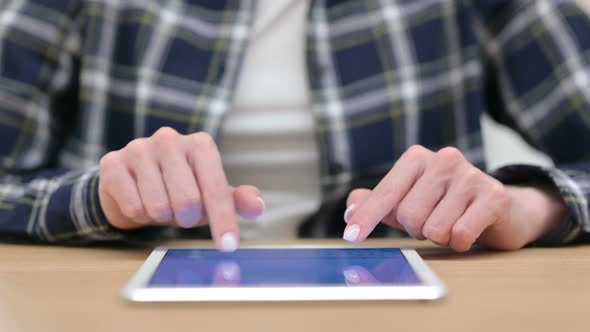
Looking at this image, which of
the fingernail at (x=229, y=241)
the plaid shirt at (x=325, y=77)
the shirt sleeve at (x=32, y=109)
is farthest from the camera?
the plaid shirt at (x=325, y=77)

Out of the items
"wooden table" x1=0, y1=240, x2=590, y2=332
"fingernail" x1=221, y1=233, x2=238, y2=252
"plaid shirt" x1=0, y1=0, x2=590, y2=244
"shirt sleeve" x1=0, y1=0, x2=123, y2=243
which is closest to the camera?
"wooden table" x1=0, y1=240, x2=590, y2=332

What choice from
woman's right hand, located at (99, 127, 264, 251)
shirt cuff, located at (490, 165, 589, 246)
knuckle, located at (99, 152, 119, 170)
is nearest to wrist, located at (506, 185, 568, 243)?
shirt cuff, located at (490, 165, 589, 246)

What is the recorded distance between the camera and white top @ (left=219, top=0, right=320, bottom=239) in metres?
0.73

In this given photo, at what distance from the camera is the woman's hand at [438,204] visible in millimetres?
453

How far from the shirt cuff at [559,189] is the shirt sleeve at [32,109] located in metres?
0.43

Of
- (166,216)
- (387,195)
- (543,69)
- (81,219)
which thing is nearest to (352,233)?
(387,195)

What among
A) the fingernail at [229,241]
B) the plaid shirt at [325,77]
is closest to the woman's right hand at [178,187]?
the fingernail at [229,241]

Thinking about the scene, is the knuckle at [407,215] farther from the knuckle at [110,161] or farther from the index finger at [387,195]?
the knuckle at [110,161]

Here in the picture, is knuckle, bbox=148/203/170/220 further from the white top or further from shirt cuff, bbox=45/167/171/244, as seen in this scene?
the white top

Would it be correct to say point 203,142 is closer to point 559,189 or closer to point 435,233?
point 435,233

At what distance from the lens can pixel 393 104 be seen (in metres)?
0.71

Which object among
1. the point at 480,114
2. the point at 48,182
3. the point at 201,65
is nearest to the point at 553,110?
the point at 480,114

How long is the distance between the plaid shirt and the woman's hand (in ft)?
0.70

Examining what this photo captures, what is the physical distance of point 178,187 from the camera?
45 centimetres
